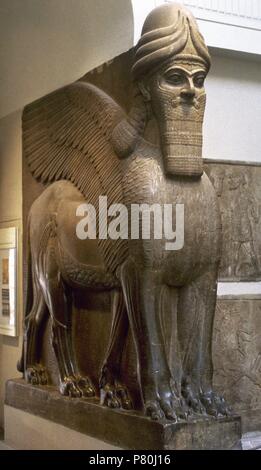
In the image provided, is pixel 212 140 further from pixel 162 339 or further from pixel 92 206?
pixel 162 339

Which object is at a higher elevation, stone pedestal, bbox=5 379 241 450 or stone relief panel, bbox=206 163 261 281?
stone relief panel, bbox=206 163 261 281

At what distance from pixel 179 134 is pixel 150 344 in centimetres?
112

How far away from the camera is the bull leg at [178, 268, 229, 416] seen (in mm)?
4301

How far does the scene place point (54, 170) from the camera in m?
5.29

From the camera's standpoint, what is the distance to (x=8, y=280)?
650cm

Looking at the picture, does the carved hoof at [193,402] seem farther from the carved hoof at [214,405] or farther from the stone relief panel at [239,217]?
the stone relief panel at [239,217]

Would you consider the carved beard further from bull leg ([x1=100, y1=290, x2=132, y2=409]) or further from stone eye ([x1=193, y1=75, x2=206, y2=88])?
bull leg ([x1=100, y1=290, x2=132, y2=409])

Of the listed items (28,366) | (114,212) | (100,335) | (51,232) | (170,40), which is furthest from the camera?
(28,366)

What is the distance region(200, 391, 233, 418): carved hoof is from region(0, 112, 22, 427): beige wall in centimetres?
240

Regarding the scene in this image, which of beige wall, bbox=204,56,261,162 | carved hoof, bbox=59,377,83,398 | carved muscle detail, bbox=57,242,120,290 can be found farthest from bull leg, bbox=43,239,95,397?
beige wall, bbox=204,56,261,162

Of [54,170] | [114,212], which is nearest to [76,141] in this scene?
[54,170]

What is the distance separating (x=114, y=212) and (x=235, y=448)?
1434 mm

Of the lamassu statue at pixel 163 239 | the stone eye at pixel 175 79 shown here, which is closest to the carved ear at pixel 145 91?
the lamassu statue at pixel 163 239

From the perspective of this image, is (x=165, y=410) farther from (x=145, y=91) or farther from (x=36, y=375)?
(x=145, y=91)
